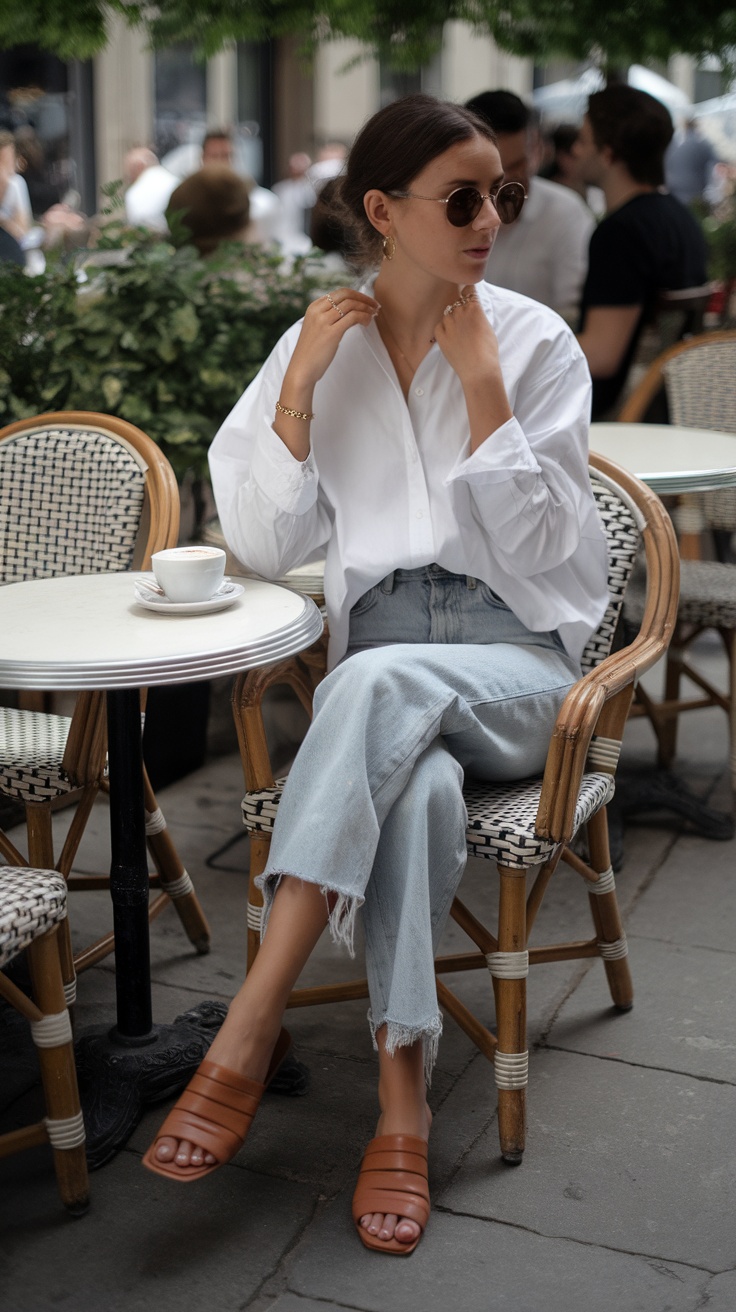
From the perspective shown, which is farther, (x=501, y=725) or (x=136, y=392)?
(x=136, y=392)

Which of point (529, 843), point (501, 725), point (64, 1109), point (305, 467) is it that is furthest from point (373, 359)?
point (64, 1109)

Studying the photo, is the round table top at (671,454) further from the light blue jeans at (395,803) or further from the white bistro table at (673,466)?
Result: the light blue jeans at (395,803)

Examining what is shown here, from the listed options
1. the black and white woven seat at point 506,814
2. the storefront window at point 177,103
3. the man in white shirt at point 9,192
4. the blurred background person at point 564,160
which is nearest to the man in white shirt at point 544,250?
the blurred background person at point 564,160

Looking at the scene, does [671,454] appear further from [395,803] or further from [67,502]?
[395,803]

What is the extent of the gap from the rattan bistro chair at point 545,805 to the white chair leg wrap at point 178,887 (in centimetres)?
45

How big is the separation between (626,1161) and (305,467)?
3.98 ft

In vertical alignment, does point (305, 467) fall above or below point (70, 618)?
above

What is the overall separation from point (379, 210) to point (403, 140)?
0.12m

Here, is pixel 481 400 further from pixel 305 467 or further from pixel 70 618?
pixel 70 618

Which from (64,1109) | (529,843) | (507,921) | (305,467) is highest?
(305,467)

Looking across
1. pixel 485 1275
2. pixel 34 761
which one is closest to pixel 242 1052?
pixel 485 1275

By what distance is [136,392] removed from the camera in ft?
11.9

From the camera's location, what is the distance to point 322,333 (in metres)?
2.27

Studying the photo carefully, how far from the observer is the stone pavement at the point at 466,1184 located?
187 cm
